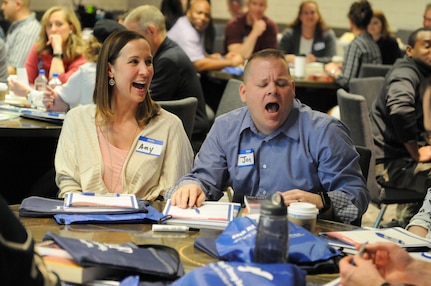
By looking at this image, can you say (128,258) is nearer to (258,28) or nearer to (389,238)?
(389,238)

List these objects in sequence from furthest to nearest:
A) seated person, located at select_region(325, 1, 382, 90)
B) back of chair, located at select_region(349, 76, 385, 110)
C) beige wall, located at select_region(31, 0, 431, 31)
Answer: beige wall, located at select_region(31, 0, 431, 31), seated person, located at select_region(325, 1, 382, 90), back of chair, located at select_region(349, 76, 385, 110)

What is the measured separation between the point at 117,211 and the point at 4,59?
3877 mm

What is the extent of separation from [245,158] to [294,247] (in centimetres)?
119

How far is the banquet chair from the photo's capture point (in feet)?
16.2

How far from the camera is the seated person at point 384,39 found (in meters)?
8.67

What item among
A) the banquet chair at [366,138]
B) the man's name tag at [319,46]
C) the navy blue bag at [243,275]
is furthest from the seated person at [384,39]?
the navy blue bag at [243,275]

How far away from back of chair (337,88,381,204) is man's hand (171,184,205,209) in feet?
6.59

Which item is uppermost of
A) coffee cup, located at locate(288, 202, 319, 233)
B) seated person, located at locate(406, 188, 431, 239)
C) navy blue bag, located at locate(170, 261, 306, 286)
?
navy blue bag, located at locate(170, 261, 306, 286)

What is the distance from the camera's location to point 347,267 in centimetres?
219

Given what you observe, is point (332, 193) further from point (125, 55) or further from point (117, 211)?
point (125, 55)

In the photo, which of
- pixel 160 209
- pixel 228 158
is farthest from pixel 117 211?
pixel 228 158

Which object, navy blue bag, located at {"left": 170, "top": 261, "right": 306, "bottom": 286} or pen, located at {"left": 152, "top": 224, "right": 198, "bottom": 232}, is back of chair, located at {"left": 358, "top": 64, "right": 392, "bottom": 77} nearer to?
pen, located at {"left": 152, "top": 224, "right": 198, "bottom": 232}

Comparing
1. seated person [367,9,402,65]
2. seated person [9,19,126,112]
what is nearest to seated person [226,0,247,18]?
seated person [367,9,402,65]

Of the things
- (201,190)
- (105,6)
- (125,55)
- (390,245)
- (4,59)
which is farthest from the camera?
(105,6)
